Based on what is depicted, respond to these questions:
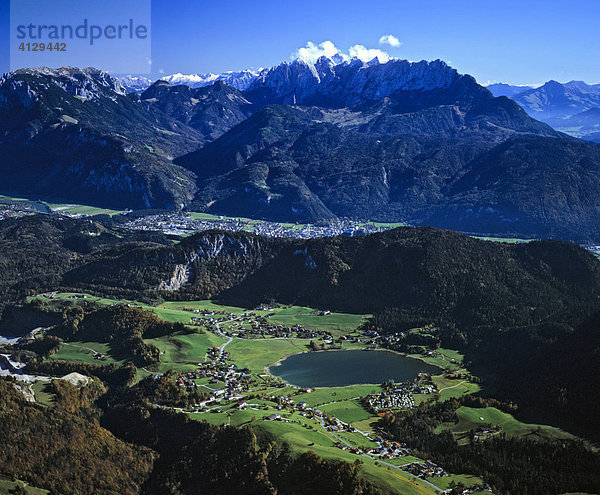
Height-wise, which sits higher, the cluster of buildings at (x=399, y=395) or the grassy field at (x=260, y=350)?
the grassy field at (x=260, y=350)

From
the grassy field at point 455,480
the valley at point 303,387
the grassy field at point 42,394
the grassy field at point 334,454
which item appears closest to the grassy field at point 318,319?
the valley at point 303,387

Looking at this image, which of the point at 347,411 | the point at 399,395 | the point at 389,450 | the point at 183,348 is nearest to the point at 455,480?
the point at 389,450

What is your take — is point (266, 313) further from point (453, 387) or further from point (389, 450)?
point (389, 450)

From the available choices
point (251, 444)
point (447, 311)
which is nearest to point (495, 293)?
point (447, 311)

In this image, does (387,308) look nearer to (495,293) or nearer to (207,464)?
(495,293)

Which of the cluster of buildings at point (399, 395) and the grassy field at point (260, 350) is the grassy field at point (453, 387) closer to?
the cluster of buildings at point (399, 395)

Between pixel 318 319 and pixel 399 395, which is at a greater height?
pixel 318 319
